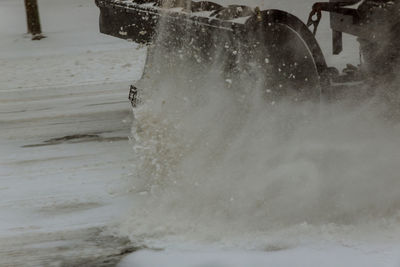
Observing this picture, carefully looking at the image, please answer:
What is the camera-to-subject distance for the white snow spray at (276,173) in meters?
3.64

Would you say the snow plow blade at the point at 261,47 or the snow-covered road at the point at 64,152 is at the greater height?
the snow plow blade at the point at 261,47

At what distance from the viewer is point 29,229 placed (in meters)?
3.90

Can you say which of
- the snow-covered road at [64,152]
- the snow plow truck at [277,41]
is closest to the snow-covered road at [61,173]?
the snow-covered road at [64,152]

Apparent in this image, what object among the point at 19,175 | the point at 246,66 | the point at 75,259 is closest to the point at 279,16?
the point at 246,66

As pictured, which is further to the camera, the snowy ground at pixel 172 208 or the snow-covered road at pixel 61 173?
the snow-covered road at pixel 61 173

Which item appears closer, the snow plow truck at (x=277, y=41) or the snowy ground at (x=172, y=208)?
the snowy ground at (x=172, y=208)

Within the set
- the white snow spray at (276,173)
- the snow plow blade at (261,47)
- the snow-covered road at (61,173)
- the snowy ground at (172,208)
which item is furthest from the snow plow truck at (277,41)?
the snow-covered road at (61,173)

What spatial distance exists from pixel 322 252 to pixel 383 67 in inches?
52.4

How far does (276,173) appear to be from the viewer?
383cm

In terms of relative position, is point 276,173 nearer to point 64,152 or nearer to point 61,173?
point 61,173

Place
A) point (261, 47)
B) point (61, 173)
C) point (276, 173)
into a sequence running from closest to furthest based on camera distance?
point (261, 47)
point (276, 173)
point (61, 173)

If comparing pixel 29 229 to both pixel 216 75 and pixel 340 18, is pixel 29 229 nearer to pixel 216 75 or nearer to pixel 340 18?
pixel 216 75

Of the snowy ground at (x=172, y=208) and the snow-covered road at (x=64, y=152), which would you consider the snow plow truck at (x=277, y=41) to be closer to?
the snowy ground at (x=172, y=208)

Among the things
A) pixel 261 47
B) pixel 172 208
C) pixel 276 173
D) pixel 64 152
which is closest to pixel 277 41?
pixel 261 47
